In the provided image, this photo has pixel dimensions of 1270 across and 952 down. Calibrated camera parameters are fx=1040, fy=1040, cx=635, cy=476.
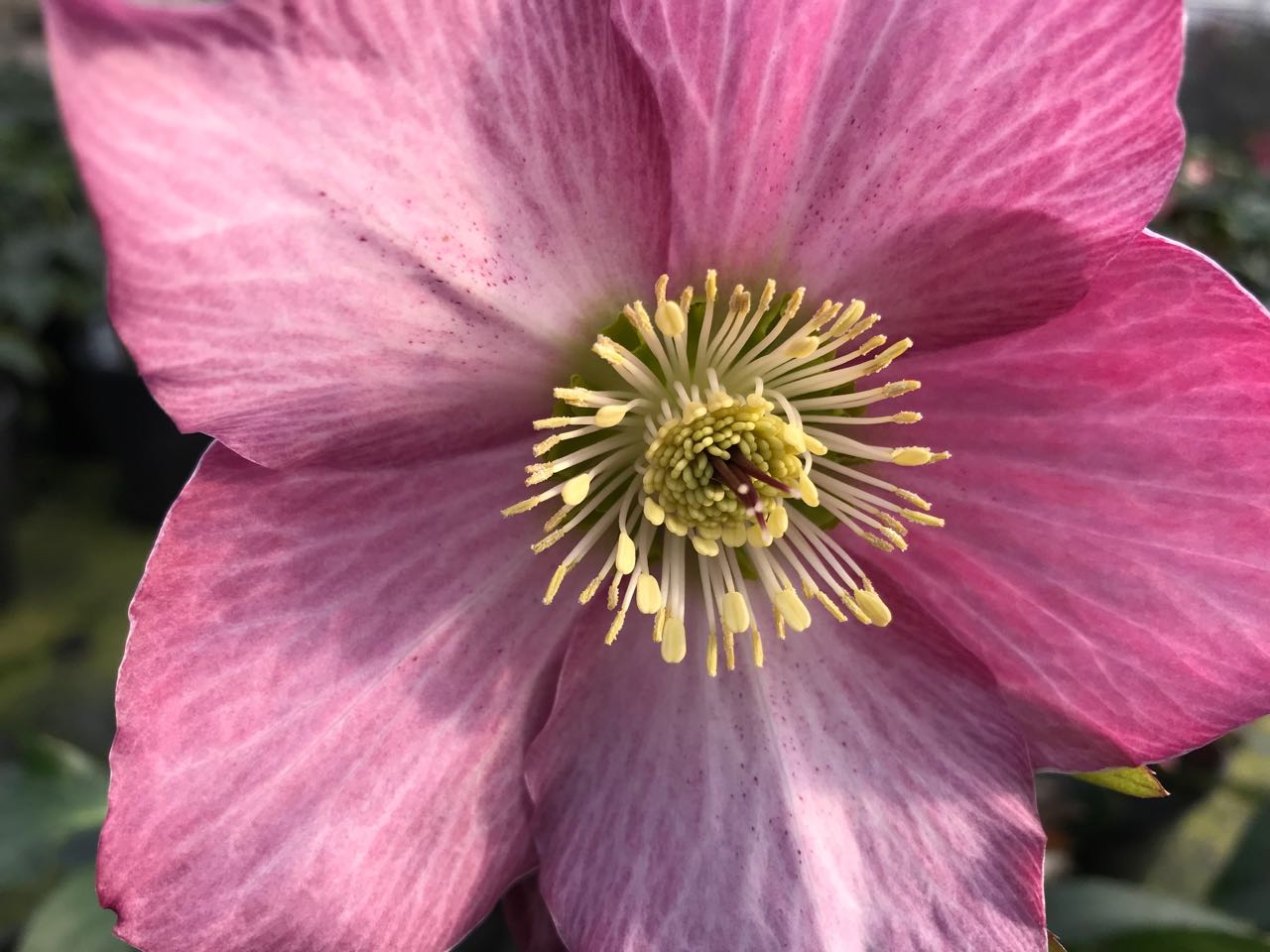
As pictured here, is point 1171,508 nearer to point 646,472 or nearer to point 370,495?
point 646,472

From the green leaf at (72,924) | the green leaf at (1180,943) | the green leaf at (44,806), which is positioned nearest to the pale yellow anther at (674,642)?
the green leaf at (1180,943)

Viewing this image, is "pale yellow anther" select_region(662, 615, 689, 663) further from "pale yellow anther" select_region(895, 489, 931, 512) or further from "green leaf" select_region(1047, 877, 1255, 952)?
"green leaf" select_region(1047, 877, 1255, 952)

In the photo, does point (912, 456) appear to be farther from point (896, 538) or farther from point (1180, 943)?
point (1180, 943)

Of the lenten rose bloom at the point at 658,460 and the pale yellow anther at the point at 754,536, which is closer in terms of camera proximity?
the lenten rose bloom at the point at 658,460

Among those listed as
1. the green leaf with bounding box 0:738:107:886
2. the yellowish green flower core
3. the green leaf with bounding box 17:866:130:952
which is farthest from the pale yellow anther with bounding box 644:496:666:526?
the green leaf with bounding box 0:738:107:886

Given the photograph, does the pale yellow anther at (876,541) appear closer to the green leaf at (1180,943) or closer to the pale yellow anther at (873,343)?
the pale yellow anther at (873,343)
